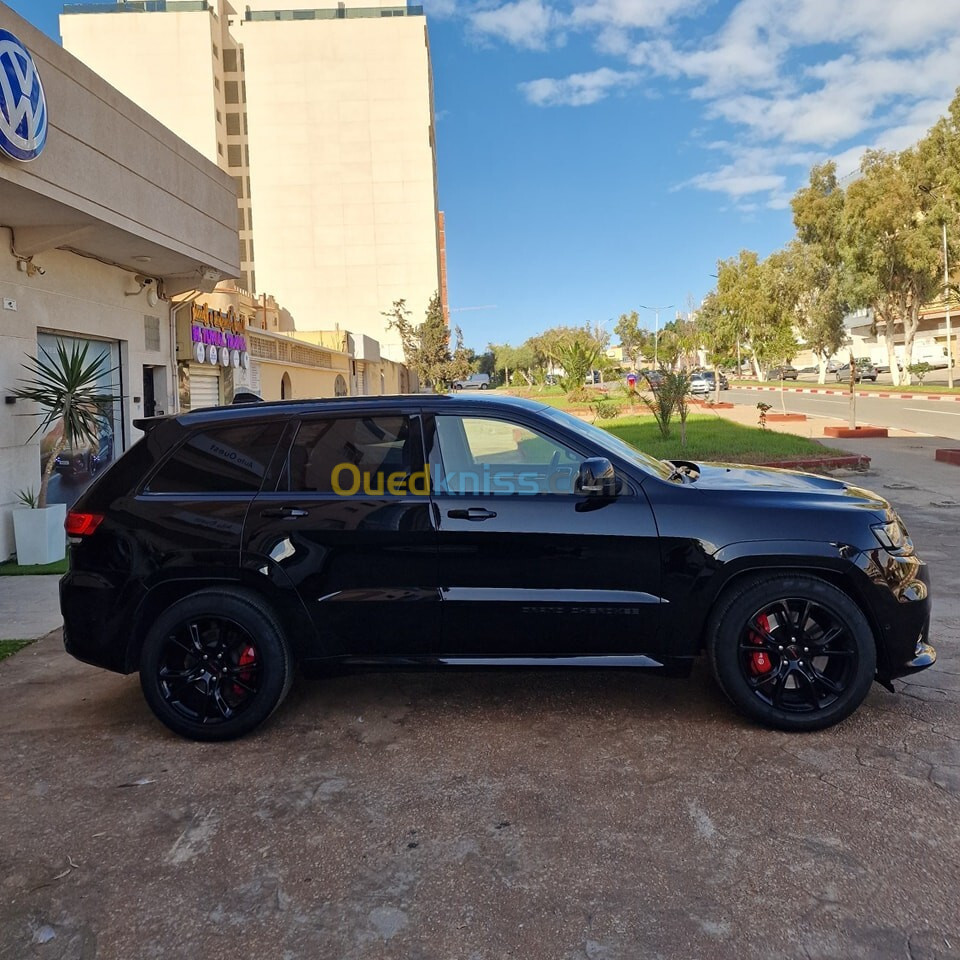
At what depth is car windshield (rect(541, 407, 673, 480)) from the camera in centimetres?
410

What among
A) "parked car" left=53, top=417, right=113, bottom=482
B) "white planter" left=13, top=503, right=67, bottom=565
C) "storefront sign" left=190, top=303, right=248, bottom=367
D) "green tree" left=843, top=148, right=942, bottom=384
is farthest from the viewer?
"green tree" left=843, top=148, right=942, bottom=384

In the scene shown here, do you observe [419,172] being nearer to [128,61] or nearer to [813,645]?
[128,61]

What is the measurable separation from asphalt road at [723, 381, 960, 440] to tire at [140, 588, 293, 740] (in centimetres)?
1890

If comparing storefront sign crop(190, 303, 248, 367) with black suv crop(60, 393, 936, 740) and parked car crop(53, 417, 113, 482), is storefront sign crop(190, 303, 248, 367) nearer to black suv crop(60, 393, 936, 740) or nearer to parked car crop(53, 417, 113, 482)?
parked car crop(53, 417, 113, 482)

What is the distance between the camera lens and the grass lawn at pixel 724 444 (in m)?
14.3

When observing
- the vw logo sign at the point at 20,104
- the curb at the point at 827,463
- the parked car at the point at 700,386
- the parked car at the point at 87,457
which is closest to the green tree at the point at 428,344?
the parked car at the point at 700,386

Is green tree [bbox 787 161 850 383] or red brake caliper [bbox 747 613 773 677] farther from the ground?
green tree [bbox 787 161 850 383]

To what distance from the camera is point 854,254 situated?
3897 cm

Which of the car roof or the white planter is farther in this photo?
the white planter

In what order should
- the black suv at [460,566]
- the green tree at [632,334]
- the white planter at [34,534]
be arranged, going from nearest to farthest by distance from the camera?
the black suv at [460,566] < the white planter at [34,534] < the green tree at [632,334]

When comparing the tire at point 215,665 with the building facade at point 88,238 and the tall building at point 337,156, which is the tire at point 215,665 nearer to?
the building facade at point 88,238

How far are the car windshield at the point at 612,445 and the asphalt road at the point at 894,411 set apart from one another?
1728 cm

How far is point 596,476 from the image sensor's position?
3713 mm

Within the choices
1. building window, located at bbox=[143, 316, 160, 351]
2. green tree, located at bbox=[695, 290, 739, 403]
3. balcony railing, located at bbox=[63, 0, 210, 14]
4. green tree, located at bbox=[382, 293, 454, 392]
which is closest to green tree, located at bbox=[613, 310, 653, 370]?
green tree, located at bbox=[695, 290, 739, 403]
